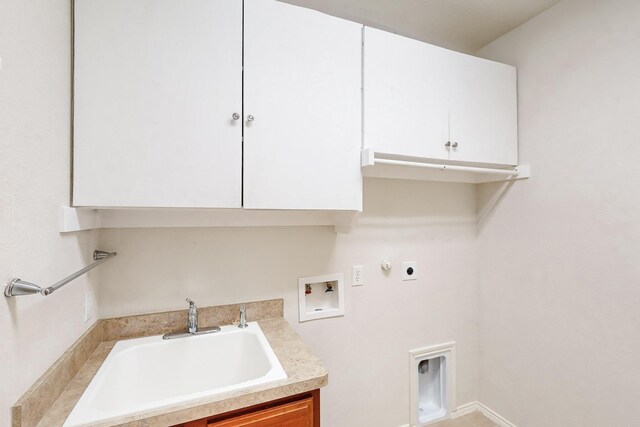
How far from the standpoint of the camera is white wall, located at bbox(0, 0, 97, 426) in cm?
69

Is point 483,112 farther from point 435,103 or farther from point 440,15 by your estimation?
point 440,15

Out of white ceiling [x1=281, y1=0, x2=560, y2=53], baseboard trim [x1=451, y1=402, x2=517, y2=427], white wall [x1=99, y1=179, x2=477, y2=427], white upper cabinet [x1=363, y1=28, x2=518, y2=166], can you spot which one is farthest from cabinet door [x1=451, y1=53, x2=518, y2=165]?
baseboard trim [x1=451, y1=402, x2=517, y2=427]

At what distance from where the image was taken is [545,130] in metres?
1.73

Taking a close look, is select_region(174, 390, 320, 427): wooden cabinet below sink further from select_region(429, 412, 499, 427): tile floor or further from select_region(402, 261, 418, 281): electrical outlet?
select_region(429, 412, 499, 427): tile floor

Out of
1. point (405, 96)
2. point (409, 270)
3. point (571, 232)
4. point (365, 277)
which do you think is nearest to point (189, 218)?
point (365, 277)

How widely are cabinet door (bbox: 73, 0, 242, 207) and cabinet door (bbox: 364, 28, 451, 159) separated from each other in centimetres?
65

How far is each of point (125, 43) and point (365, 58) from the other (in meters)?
1.02

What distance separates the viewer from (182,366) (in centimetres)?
128

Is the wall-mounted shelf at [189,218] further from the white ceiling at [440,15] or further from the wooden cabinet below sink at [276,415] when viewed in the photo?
the white ceiling at [440,15]

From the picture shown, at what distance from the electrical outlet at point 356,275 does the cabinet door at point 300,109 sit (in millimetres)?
549

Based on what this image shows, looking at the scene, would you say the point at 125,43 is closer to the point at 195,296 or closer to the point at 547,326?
the point at 195,296

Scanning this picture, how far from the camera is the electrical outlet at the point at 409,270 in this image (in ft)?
6.40

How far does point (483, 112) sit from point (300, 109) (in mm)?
1175

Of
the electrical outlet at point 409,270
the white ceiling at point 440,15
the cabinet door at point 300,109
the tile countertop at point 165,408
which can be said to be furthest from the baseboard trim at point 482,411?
the white ceiling at point 440,15
